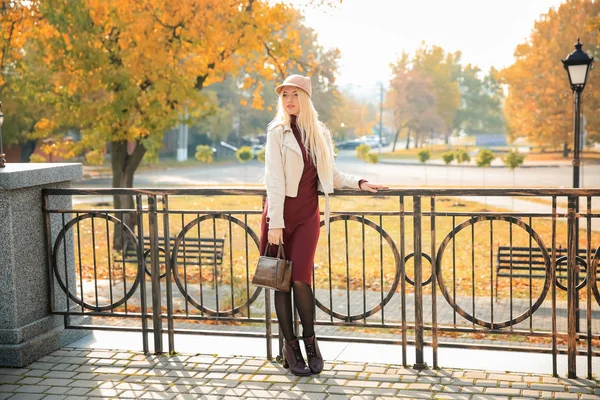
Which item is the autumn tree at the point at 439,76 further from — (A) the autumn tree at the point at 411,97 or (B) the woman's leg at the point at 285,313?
(B) the woman's leg at the point at 285,313

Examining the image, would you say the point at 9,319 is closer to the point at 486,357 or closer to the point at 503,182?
the point at 486,357

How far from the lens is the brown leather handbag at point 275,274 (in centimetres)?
552

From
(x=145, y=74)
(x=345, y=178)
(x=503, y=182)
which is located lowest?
(x=503, y=182)

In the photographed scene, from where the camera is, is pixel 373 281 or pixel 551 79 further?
pixel 551 79

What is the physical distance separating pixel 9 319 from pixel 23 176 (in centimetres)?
117

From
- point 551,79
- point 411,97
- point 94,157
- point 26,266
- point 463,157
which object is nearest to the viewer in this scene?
point 26,266

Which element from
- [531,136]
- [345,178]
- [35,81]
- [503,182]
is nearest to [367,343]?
[345,178]

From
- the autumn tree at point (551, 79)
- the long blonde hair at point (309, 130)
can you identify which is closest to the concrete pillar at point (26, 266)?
the long blonde hair at point (309, 130)

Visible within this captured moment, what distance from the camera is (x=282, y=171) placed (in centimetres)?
550

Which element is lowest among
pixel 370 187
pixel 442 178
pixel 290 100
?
pixel 442 178

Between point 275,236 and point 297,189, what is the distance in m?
0.38

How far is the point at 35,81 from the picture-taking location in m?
17.4

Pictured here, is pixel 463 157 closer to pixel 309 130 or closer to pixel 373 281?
pixel 373 281

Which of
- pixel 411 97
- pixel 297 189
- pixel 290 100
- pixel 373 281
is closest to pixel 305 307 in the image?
pixel 297 189
